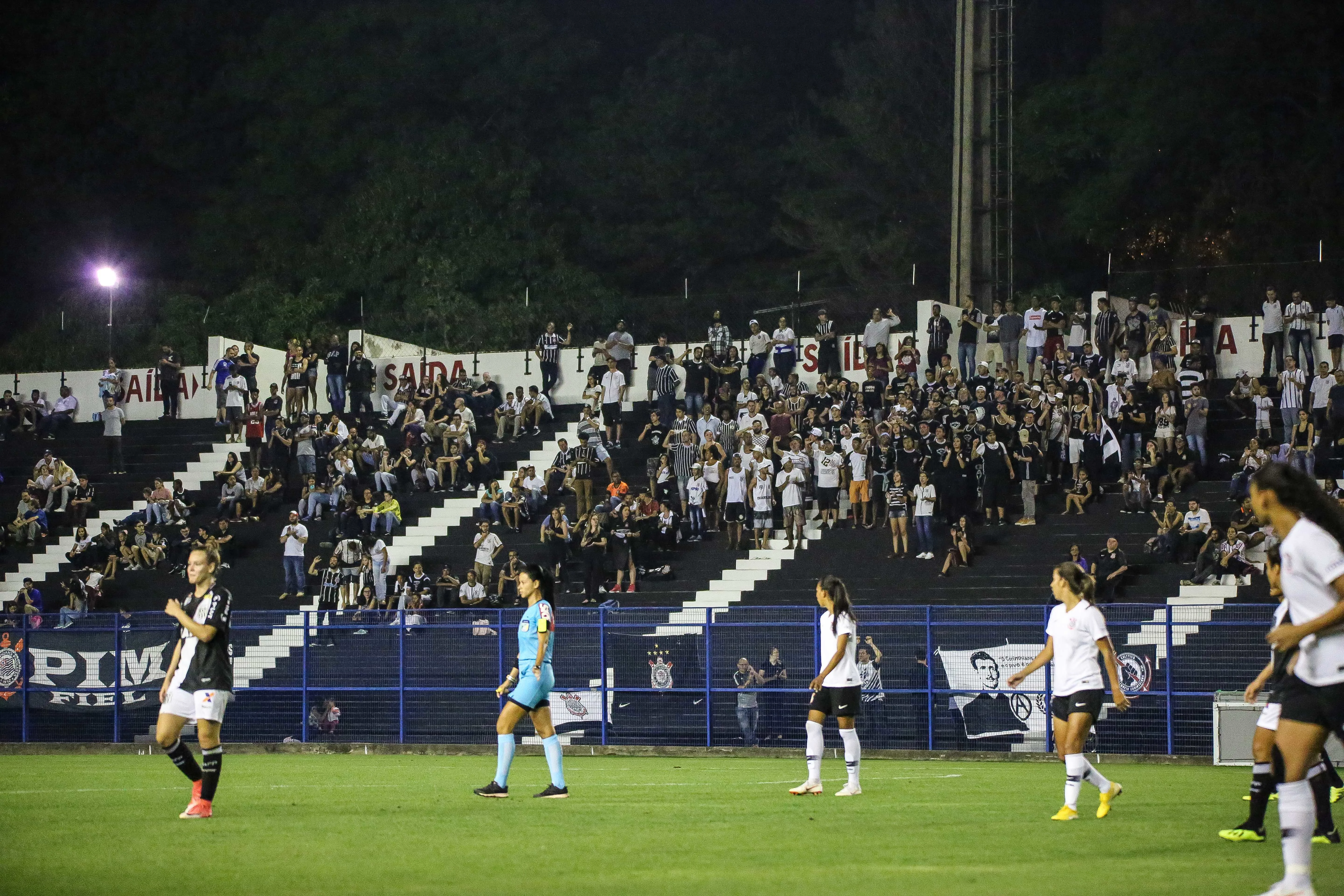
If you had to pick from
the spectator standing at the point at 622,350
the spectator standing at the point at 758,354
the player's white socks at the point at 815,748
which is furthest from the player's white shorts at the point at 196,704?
the spectator standing at the point at 622,350

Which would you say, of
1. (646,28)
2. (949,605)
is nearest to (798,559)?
(949,605)

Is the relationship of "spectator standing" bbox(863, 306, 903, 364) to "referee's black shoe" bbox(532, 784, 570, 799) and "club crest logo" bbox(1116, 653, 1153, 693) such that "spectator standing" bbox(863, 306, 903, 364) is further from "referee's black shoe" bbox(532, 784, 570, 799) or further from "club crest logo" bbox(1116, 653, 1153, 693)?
"referee's black shoe" bbox(532, 784, 570, 799)

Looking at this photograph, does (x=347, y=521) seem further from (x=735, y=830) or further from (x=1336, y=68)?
(x=1336, y=68)

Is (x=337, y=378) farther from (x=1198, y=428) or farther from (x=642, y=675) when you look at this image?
(x=1198, y=428)

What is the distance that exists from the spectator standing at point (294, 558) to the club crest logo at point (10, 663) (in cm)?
599

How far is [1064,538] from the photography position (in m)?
28.4

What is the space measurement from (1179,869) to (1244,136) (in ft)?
148

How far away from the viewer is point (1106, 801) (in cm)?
1300

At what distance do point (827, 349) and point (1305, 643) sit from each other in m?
28.4

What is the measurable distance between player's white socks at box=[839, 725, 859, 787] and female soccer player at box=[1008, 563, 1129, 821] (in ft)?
7.81

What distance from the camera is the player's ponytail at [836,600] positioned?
14281 mm

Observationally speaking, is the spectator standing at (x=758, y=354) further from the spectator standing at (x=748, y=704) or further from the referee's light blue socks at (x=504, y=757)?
the referee's light blue socks at (x=504, y=757)

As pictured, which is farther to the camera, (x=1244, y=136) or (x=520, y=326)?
(x=520, y=326)

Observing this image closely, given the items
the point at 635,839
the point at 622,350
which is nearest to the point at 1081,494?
the point at 622,350
